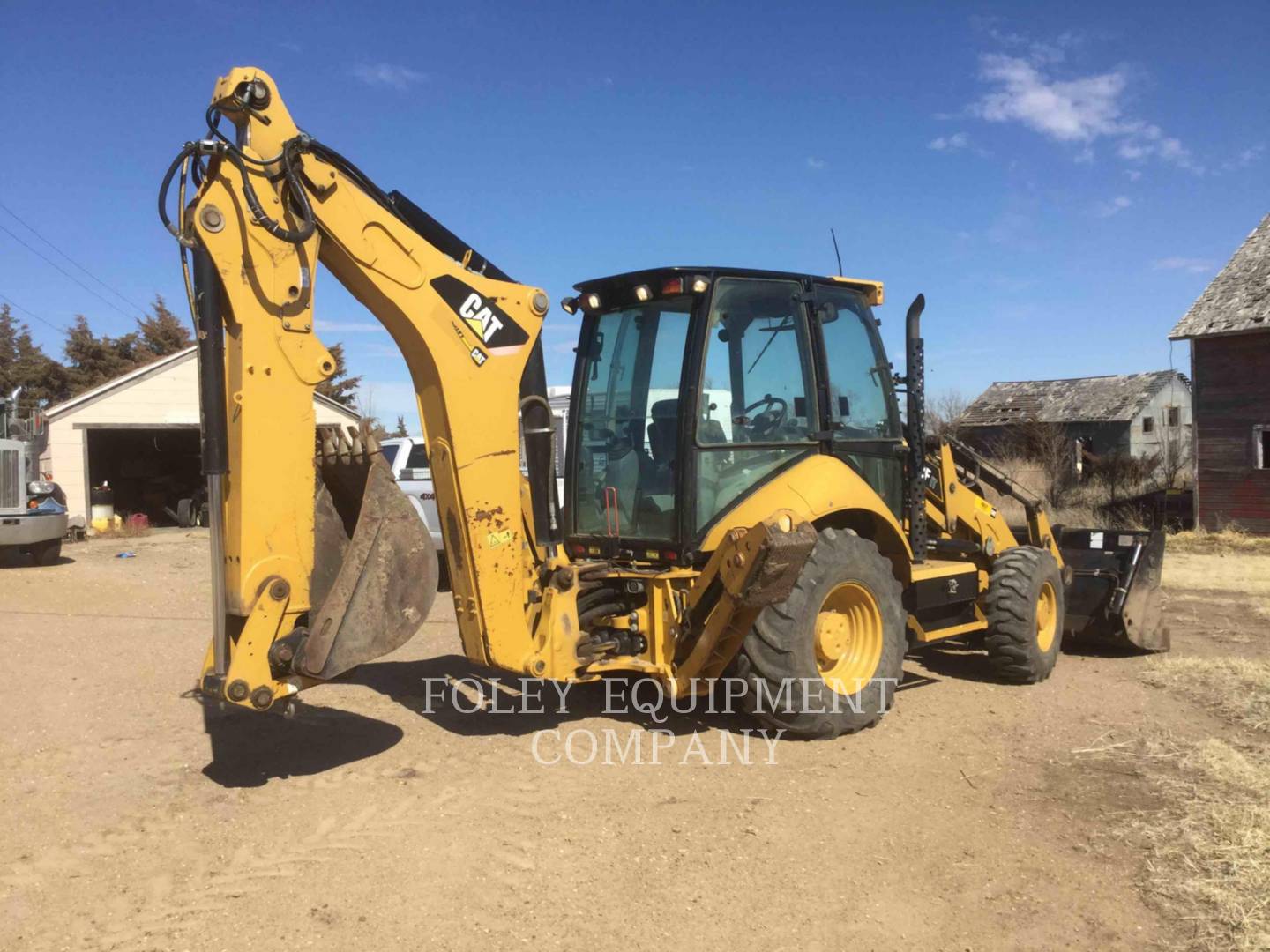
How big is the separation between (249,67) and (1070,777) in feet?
16.7

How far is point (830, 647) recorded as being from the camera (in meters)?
5.75

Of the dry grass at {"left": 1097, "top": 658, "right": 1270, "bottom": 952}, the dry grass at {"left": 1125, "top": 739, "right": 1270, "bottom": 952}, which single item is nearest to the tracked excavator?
the dry grass at {"left": 1097, "top": 658, "right": 1270, "bottom": 952}

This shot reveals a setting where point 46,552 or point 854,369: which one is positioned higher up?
point 854,369

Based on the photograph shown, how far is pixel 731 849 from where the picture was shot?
4.16m

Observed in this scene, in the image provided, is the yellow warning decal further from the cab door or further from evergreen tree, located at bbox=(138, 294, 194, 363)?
evergreen tree, located at bbox=(138, 294, 194, 363)

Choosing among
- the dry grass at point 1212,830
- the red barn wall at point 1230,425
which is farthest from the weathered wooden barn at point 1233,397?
the dry grass at point 1212,830

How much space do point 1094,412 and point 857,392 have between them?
99.8 feet

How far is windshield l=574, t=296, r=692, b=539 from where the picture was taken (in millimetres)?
5680

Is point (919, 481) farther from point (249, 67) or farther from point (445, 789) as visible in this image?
point (249, 67)

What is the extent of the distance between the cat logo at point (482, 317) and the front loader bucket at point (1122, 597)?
5.32 meters

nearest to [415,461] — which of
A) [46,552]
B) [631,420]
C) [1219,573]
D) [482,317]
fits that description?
[46,552]

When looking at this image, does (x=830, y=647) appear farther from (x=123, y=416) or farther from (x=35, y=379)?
(x=35, y=379)

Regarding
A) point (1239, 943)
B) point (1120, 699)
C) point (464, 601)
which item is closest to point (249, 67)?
point (464, 601)

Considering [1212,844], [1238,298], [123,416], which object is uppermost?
[1238,298]
